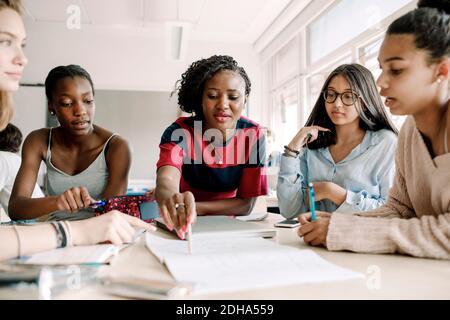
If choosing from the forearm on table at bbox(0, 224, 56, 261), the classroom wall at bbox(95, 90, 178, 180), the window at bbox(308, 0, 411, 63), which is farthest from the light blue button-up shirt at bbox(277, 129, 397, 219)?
the classroom wall at bbox(95, 90, 178, 180)

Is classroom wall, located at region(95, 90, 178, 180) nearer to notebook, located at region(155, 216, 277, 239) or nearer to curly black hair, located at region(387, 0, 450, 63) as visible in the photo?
notebook, located at region(155, 216, 277, 239)

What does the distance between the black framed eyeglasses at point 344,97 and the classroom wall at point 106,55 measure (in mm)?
3876

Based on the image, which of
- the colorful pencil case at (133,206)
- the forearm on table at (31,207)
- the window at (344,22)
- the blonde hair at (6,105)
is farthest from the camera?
the window at (344,22)

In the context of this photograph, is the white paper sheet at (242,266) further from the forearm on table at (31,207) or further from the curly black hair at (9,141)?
the curly black hair at (9,141)

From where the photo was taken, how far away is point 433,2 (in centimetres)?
97

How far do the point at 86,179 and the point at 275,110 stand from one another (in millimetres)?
4303

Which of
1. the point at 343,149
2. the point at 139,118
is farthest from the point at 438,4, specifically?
the point at 139,118

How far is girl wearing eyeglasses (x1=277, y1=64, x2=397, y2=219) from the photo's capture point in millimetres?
1581

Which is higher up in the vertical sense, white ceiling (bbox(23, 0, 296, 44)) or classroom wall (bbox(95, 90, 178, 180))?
white ceiling (bbox(23, 0, 296, 44))

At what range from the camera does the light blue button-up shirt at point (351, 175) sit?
1.54 metres

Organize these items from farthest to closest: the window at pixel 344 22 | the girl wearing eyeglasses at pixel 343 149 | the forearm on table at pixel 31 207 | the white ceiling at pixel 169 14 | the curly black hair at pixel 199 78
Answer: the white ceiling at pixel 169 14
the window at pixel 344 22
the curly black hair at pixel 199 78
the girl wearing eyeglasses at pixel 343 149
the forearm on table at pixel 31 207

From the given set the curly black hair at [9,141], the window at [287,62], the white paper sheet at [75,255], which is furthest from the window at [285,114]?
the white paper sheet at [75,255]

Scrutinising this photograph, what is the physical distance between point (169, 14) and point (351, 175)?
383 centimetres

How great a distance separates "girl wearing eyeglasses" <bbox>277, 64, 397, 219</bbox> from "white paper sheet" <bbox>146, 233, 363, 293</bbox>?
0.70 m
